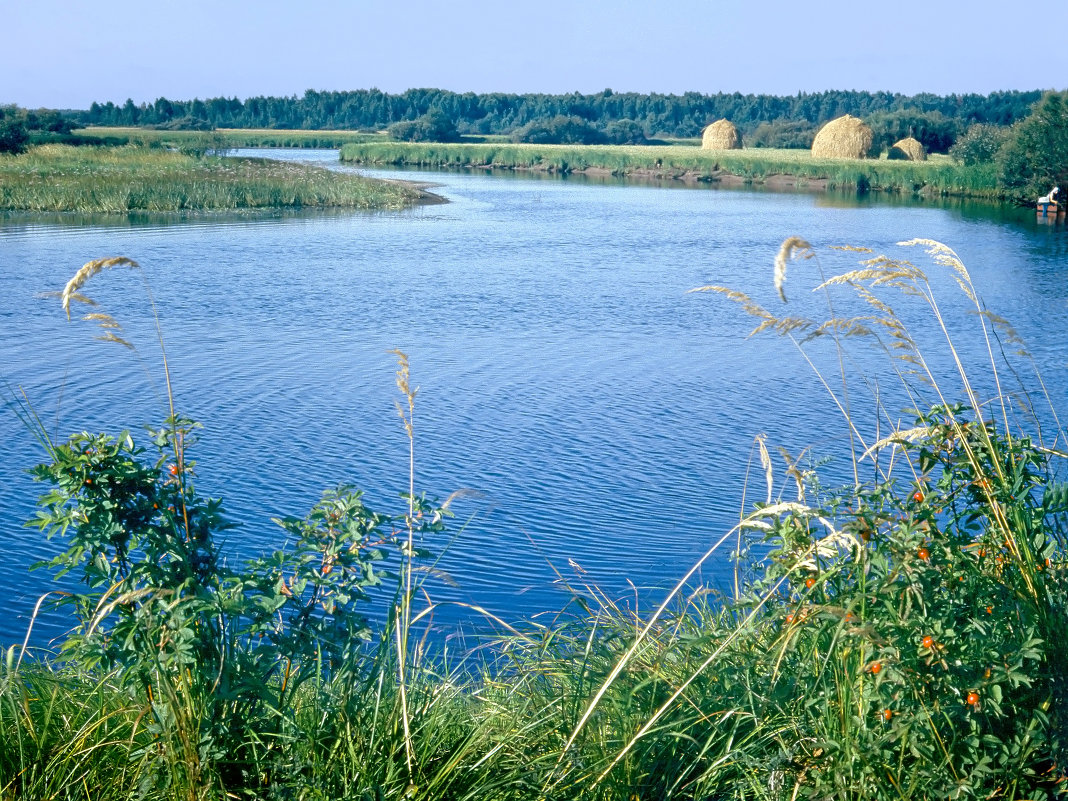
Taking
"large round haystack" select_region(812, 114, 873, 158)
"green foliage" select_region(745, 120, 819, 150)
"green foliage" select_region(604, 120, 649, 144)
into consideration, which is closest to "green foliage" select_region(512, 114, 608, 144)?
"green foliage" select_region(604, 120, 649, 144)

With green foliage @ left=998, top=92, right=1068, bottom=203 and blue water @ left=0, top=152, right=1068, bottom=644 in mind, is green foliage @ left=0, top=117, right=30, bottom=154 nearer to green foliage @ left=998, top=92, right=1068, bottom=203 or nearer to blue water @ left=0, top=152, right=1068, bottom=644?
blue water @ left=0, top=152, right=1068, bottom=644

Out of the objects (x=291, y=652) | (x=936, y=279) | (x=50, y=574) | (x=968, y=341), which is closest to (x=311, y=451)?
(x=50, y=574)

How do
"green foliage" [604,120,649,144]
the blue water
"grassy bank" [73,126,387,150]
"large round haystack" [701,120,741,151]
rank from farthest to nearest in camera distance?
"green foliage" [604,120,649,144] → "large round haystack" [701,120,741,151] → "grassy bank" [73,126,387,150] → the blue water

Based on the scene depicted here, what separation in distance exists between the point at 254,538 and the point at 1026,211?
102 ft

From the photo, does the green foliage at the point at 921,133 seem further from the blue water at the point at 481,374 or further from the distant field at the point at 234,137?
the blue water at the point at 481,374

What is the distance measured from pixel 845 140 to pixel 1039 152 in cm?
2122

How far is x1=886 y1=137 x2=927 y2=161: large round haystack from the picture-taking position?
52.2m

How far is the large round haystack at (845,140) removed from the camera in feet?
174

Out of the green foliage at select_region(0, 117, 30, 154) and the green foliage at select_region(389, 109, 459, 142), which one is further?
the green foliage at select_region(389, 109, 459, 142)

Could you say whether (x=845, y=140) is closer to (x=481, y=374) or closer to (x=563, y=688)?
(x=481, y=374)

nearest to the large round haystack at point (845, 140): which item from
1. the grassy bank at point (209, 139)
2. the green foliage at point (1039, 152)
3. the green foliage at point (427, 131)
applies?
the green foliage at point (1039, 152)

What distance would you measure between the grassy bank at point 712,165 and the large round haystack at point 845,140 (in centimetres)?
181

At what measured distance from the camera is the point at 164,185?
91.8ft

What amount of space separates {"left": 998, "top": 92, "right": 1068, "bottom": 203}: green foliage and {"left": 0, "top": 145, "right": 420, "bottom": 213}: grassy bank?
60.3 feet
